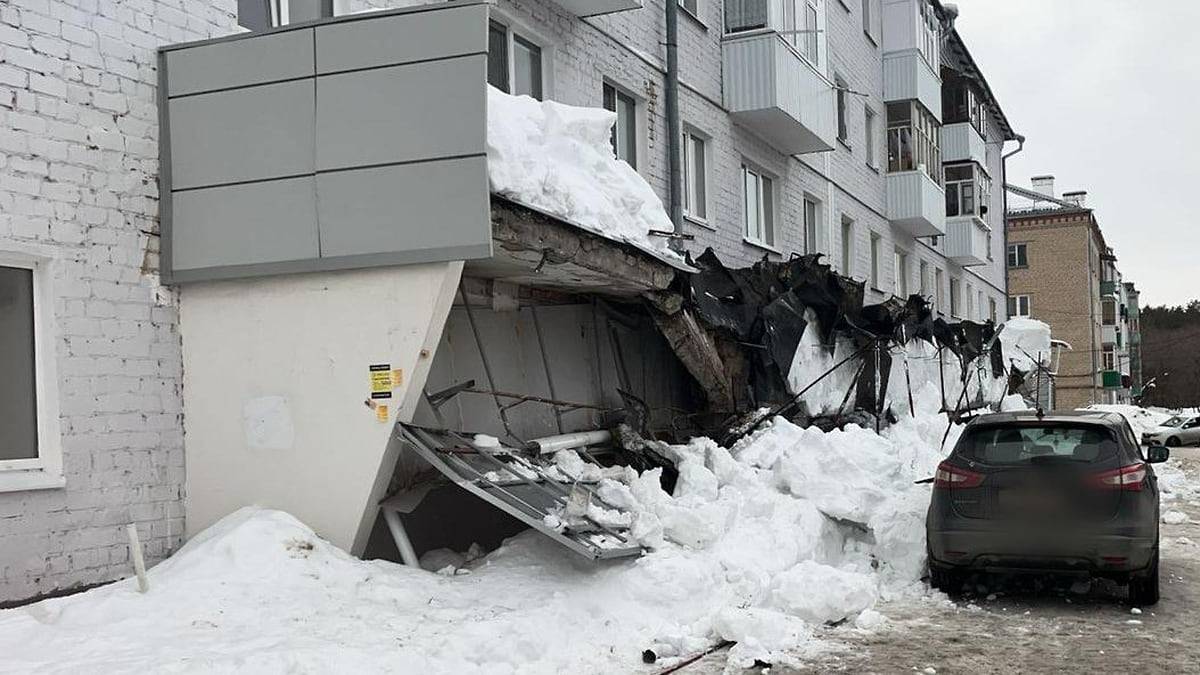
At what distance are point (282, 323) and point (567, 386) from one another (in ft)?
13.9

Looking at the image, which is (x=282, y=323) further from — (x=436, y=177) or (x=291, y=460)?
(x=436, y=177)

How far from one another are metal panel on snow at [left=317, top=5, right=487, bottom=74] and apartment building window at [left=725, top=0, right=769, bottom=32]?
32.2 ft

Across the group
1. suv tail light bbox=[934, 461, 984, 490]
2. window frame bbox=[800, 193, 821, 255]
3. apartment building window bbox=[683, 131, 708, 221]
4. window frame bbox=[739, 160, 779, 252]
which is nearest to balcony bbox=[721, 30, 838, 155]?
window frame bbox=[739, 160, 779, 252]

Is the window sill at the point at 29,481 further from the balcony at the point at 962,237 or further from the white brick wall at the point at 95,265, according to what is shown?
the balcony at the point at 962,237

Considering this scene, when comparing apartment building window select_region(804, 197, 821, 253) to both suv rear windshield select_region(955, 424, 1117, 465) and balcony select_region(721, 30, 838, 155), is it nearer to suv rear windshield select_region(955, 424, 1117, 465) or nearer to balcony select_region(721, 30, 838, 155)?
balcony select_region(721, 30, 838, 155)

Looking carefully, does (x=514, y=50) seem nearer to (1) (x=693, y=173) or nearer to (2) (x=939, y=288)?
(1) (x=693, y=173)

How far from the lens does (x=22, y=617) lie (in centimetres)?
578

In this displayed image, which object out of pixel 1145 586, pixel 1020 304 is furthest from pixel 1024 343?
pixel 1020 304

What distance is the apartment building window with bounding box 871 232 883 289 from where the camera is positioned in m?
23.6

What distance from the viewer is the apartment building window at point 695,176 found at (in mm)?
14875

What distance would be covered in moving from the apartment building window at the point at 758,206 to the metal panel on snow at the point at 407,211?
1001cm

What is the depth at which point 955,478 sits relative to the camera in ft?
26.3

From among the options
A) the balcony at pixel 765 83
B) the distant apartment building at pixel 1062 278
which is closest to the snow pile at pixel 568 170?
the balcony at pixel 765 83

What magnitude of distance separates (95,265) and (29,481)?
4.64 ft
